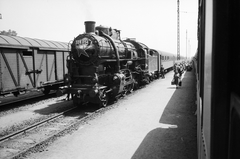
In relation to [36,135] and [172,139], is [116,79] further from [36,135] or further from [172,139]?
[172,139]

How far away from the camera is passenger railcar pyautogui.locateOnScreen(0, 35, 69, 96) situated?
10.1 m

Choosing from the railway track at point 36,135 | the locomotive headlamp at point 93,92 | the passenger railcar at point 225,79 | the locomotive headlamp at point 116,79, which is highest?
the passenger railcar at point 225,79

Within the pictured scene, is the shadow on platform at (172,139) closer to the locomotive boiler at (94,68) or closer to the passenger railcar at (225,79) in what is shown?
the locomotive boiler at (94,68)

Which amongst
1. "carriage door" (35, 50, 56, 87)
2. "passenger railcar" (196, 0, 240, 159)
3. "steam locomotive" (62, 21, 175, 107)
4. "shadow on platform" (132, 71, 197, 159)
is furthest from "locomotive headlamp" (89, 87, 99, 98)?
"passenger railcar" (196, 0, 240, 159)

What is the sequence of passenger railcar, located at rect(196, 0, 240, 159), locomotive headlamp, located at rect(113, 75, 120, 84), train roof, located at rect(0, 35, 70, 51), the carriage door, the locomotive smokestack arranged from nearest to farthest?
passenger railcar, located at rect(196, 0, 240, 159) < train roof, located at rect(0, 35, 70, 51) < locomotive headlamp, located at rect(113, 75, 120, 84) < the locomotive smokestack < the carriage door

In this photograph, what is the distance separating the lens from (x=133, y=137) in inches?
248

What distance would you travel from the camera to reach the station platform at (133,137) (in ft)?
17.3

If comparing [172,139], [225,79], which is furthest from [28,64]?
[225,79]

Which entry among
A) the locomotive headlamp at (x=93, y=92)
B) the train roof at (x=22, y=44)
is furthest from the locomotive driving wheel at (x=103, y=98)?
the train roof at (x=22, y=44)

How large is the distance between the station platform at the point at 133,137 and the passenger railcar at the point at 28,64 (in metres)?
5.00

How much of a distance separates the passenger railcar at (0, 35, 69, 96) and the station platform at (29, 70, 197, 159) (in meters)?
5.00

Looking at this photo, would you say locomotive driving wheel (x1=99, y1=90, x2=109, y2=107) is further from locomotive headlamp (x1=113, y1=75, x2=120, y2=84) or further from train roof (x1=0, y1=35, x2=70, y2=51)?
train roof (x1=0, y1=35, x2=70, y2=51)

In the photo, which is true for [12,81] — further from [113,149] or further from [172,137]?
[172,137]

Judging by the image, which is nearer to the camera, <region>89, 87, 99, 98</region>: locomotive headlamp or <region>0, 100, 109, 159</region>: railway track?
<region>0, 100, 109, 159</region>: railway track
